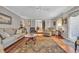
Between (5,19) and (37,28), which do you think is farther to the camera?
(37,28)

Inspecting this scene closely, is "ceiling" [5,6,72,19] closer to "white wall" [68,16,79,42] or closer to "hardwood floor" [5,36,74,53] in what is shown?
"white wall" [68,16,79,42]

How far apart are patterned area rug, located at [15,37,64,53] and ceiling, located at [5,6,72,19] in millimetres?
423

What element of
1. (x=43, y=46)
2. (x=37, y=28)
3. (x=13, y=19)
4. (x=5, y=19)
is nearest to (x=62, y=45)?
(x=43, y=46)

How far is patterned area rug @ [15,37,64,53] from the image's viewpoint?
2.48 metres

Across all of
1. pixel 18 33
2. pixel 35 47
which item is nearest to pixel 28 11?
pixel 18 33

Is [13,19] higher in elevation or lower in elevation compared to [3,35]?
higher

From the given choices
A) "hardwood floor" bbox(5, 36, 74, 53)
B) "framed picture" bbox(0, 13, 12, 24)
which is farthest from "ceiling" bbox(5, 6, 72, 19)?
"hardwood floor" bbox(5, 36, 74, 53)

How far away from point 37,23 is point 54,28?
0.33 metres

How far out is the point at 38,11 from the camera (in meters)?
2.49

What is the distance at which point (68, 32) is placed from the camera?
8.08ft

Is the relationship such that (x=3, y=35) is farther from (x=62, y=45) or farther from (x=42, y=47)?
(x=62, y=45)

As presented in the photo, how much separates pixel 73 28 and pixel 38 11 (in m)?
0.70

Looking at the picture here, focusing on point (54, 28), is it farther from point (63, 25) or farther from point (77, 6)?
point (77, 6)
